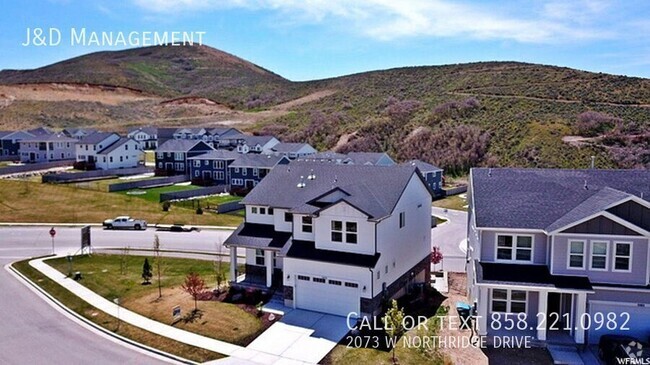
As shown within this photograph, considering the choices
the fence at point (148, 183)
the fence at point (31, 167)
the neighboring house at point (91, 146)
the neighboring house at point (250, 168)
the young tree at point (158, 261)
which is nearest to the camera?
the young tree at point (158, 261)

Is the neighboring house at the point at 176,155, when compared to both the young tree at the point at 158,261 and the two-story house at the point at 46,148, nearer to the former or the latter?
the two-story house at the point at 46,148

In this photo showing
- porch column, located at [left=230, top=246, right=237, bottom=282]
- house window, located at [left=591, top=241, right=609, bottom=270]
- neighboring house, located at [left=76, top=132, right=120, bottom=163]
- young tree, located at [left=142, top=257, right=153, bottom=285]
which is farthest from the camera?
neighboring house, located at [left=76, top=132, right=120, bottom=163]

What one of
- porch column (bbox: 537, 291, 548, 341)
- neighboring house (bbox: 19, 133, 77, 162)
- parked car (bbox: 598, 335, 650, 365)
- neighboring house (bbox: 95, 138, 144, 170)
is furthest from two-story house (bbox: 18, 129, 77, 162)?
parked car (bbox: 598, 335, 650, 365)

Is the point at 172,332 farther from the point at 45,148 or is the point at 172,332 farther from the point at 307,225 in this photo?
the point at 45,148

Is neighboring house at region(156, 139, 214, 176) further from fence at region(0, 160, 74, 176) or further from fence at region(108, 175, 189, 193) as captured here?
fence at region(0, 160, 74, 176)

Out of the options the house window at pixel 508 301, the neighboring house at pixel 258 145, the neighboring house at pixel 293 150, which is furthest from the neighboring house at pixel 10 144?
the house window at pixel 508 301

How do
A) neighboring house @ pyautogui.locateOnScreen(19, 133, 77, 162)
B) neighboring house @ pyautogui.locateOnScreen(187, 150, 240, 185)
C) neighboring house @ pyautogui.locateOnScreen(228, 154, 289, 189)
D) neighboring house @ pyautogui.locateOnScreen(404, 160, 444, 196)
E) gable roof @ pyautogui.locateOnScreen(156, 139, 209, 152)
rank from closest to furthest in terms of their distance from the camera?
neighboring house @ pyautogui.locateOnScreen(404, 160, 444, 196) < neighboring house @ pyautogui.locateOnScreen(228, 154, 289, 189) < neighboring house @ pyautogui.locateOnScreen(187, 150, 240, 185) < gable roof @ pyautogui.locateOnScreen(156, 139, 209, 152) < neighboring house @ pyautogui.locateOnScreen(19, 133, 77, 162)

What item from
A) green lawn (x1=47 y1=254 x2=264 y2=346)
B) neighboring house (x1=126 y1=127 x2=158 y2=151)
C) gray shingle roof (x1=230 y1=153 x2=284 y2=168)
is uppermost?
neighboring house (x1=126 y1=127 x2=158 y2=151)
